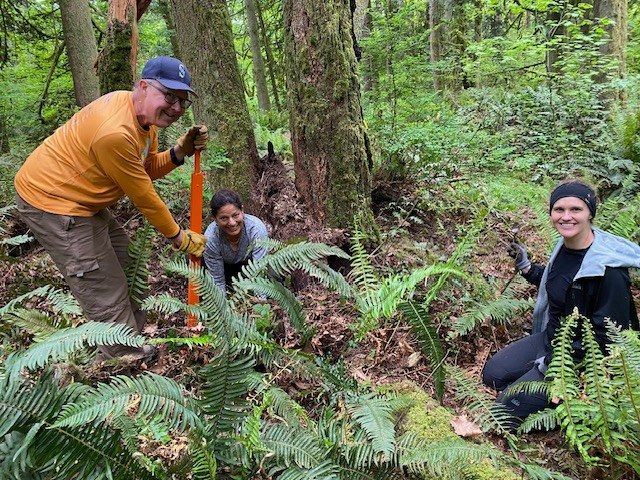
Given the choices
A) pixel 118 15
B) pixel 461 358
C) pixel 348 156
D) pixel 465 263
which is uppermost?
pixel 118 15

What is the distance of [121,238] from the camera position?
4.10 m

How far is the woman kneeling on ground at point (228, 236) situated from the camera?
429cm

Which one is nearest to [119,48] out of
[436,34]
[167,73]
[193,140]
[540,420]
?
[193,140]

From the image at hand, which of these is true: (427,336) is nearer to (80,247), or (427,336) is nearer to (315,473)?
(315,473)

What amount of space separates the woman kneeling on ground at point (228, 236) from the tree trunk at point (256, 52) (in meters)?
10.6

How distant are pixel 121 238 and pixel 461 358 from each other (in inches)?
121

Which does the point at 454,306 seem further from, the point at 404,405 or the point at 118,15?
the point at 118,15

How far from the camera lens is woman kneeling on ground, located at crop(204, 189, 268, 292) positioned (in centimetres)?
429

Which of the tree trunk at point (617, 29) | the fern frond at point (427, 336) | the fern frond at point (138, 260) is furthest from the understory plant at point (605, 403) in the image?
the tree trunk at point (617, 29)

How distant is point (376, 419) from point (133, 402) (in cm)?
131

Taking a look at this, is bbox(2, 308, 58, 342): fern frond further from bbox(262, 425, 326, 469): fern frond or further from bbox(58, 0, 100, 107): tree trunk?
bbox(58, 0, 100, 107): tree trunk

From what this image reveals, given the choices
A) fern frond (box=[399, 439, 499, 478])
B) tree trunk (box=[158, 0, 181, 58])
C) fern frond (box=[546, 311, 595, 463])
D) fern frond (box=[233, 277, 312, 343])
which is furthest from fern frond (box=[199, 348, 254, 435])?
tree trunk (box=[158, 0, 181, 58])

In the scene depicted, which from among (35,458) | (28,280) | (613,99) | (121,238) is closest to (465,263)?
(121,238)

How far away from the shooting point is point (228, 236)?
454cm
